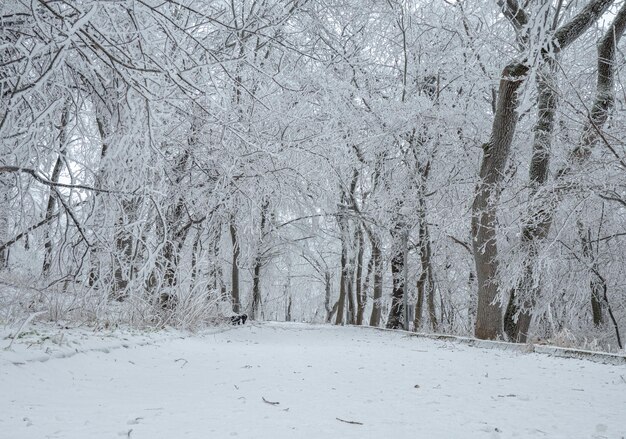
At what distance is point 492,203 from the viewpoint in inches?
311

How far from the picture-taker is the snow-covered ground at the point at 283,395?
6.31 feet

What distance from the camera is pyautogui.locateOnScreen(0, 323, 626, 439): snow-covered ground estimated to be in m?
1.92

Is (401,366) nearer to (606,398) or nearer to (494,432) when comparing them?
(606,398)

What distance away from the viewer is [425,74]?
44.6ft

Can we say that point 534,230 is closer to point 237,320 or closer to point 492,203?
point 492,203

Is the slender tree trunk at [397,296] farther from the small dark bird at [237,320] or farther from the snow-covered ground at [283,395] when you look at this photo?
the snow-covered ground at [283,395]

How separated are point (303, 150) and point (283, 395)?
536cm

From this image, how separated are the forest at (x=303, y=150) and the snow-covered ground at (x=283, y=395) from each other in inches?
→ 30.2

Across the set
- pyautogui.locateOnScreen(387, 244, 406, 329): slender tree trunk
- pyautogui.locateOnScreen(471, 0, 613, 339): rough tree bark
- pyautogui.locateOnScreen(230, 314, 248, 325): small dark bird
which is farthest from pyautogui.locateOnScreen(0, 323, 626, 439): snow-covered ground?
pyautogui.locateOnScreen(387, 244, 406, 329): slender tree trunk

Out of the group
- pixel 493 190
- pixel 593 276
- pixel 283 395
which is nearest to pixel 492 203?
pixel 493 190

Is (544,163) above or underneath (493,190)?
above

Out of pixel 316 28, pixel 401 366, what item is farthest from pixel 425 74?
pixel 401 366

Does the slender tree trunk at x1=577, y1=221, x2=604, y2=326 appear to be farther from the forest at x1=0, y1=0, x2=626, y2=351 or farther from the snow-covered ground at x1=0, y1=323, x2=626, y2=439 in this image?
the snow-covered ground at x1=0, y1=323, x2=626, y2=439

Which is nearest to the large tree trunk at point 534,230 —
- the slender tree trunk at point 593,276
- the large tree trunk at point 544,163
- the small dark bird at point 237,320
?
the large tree trunk at point 544,163
